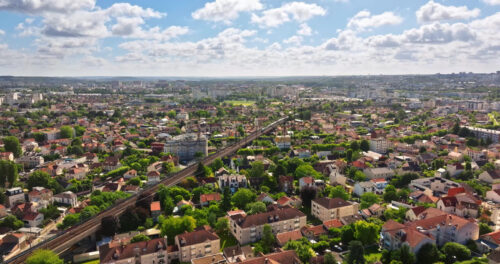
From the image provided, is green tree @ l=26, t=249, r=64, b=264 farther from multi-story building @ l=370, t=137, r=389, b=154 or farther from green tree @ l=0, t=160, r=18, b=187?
multi-story building @ l=370, t=137, r=389, b=154

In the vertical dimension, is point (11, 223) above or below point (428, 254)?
below

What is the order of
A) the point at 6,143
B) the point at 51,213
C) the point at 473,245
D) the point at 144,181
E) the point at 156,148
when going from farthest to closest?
the point at 156,148, the point at 6,143, the point at 144,181, the point at 51,213, the point at 473,245

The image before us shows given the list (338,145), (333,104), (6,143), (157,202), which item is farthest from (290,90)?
(157,202)

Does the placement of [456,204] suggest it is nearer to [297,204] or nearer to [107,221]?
[297,204]

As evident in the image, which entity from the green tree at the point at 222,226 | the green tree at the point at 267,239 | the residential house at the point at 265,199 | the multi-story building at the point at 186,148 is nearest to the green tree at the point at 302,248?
the green tree at the point at 267,239

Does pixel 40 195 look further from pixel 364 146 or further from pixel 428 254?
pixel 364 146

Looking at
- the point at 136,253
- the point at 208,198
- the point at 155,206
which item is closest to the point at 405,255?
the point at 136,253

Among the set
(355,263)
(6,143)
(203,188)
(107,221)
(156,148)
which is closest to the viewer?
(355,263)
